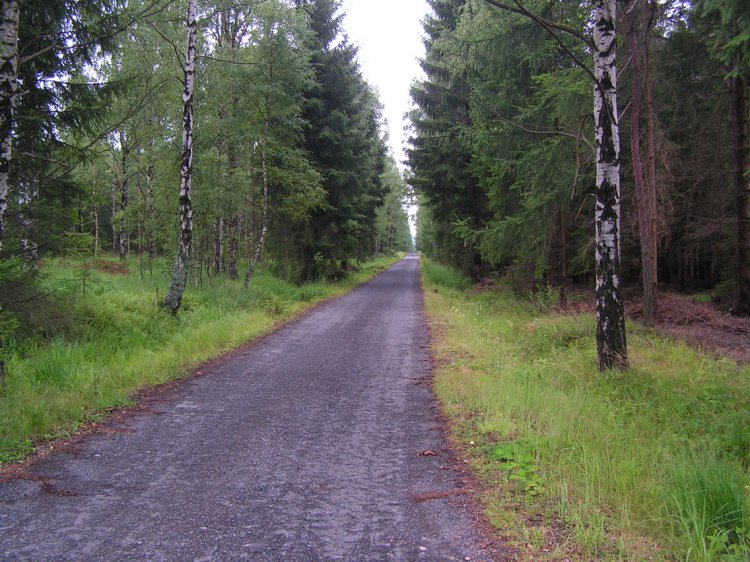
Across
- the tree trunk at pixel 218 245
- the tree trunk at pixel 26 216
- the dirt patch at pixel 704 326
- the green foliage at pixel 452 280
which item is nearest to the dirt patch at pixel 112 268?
the tree trunk at pixel 218 245

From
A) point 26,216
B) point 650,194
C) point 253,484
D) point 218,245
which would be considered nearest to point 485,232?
point 650,194

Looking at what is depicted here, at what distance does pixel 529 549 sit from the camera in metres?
2.88

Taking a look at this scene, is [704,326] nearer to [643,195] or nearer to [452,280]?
[643,195]

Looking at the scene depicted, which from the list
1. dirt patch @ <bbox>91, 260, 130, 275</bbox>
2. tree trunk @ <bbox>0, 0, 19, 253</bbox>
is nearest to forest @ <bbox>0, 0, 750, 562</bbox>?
tree trunk @ <bbox>0, 0, 19, 253</bbox>

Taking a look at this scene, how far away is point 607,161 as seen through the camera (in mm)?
6004

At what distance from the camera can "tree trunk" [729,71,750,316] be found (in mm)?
11383

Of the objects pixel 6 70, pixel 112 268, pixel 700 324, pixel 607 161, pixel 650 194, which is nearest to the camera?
pixel 6 70

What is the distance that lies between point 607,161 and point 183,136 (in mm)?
9996

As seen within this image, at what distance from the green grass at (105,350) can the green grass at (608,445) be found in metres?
4.24

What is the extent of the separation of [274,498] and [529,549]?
186 centimetres

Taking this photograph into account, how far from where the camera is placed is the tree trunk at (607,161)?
5.91 meters

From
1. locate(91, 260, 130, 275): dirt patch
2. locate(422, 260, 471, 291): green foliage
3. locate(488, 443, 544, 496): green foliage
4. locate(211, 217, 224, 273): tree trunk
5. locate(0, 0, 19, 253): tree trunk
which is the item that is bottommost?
locate(488, 443, 544, 496): green foliage

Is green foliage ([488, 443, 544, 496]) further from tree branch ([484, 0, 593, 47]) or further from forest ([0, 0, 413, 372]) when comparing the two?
forest ([0, 0, 413, 372])

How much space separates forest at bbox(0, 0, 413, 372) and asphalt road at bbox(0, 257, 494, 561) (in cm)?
235
